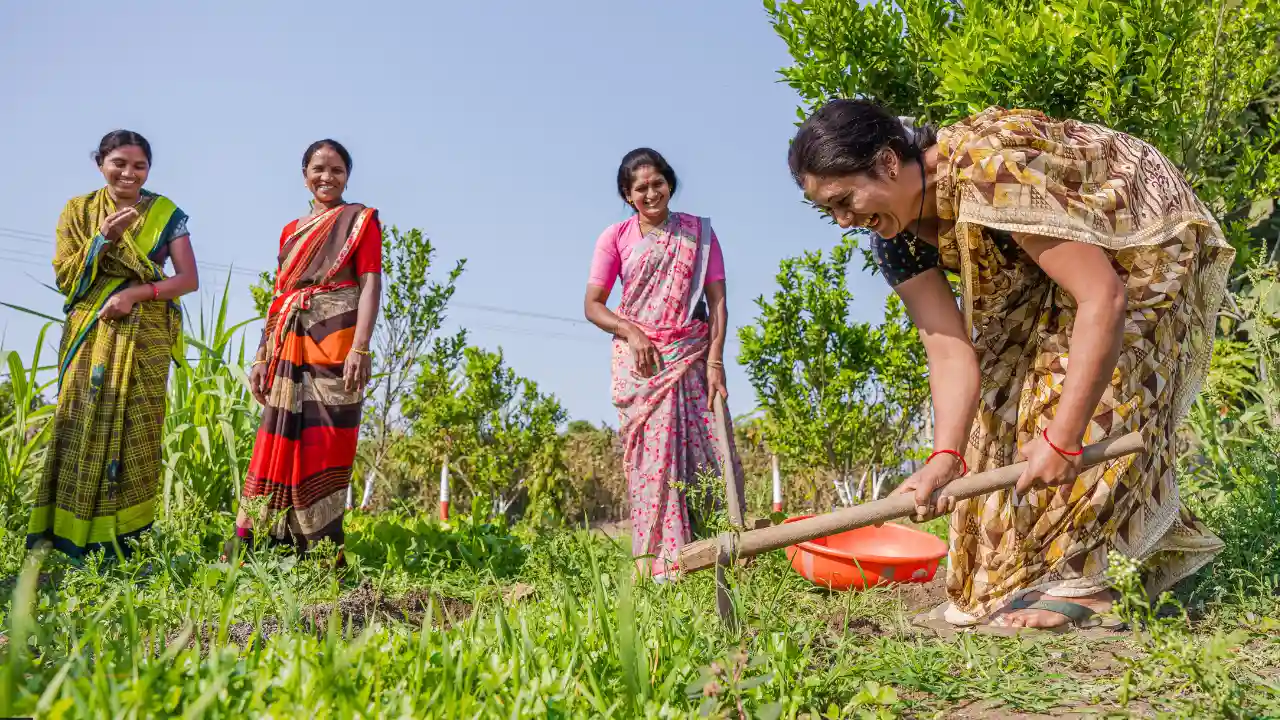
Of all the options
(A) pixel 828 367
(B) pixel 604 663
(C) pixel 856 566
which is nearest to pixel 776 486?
(A) pixel 828 367

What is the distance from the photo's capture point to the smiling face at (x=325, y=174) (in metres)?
4.14

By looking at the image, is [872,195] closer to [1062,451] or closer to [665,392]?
[1062,451]

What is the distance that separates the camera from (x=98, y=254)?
414 cm

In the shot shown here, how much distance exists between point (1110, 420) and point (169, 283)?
144 inches

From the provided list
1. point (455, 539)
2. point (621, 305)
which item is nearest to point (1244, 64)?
point (621, 305)

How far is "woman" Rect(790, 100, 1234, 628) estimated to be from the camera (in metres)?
2.40

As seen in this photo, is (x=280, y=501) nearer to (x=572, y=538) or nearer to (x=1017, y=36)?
(x=572, y=538)

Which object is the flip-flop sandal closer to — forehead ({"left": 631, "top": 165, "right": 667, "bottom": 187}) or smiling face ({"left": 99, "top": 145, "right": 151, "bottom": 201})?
forehead ({"left": 631, "top": 165, "right": 667, "bottom": 187})

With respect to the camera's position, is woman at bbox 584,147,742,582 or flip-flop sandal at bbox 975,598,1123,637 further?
woman at bbox 584,147,742,582

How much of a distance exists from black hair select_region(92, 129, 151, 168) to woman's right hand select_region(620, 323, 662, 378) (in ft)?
7.33

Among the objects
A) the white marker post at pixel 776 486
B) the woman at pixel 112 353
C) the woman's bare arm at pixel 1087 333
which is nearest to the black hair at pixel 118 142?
the woman at pixel 112 353

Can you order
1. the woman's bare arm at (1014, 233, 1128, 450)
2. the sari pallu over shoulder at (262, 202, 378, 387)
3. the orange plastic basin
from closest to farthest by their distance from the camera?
1. the woman's bare arm at (1014, 233, 1128, 450)
2. the orange plastic basin
3. the sari pallu over shoulder at (262, 202, 378, 387)

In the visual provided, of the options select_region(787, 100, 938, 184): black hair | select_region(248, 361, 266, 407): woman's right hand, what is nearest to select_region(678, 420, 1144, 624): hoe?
select_region(787, 100, 938, 184): black hair

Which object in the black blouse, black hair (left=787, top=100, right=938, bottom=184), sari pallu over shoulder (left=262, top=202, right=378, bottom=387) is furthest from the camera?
sari pallu over shoulder (left=262, top=202, right=378, bottom=387)
